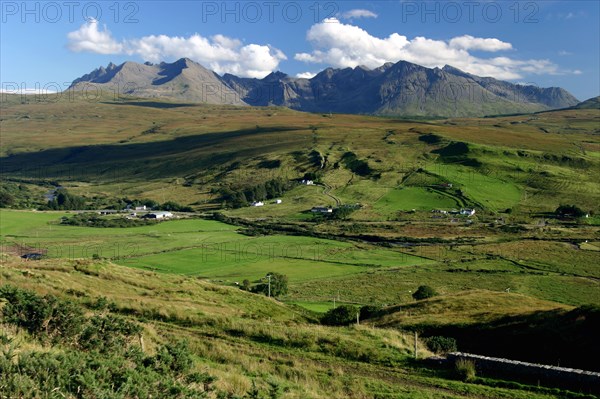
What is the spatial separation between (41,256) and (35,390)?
286 feet

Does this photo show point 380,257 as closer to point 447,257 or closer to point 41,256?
point 447,257

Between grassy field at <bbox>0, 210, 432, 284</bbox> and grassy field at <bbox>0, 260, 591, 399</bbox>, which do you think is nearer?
grassy field at <bbox>0, 260, 591, 399</bbox>

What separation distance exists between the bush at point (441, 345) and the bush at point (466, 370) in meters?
5.09

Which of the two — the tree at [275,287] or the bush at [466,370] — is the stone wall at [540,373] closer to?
the bush at [466,370]

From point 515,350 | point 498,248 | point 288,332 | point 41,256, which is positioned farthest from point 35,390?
point 498,248

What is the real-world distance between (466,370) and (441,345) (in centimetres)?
640

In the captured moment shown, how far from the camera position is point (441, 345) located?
28.6 metres

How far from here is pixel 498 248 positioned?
347 feet

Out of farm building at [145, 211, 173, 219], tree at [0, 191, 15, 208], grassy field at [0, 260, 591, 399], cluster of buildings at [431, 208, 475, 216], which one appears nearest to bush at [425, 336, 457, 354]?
grassy field at [0, 260, 591, 399]

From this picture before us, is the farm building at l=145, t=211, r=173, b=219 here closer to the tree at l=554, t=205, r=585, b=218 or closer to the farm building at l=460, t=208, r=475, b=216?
the farm building at l=460, t=208, r=475, b=216

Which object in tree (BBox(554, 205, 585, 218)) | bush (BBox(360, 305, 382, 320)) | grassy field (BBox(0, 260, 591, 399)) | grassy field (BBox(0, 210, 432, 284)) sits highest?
grassy field (BBox(0, 260, 591, 399))

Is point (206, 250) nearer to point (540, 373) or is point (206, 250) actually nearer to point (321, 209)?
point (321, 209)

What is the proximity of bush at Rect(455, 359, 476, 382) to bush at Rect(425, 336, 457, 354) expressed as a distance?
5086mm

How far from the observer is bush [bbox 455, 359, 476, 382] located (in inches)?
865
